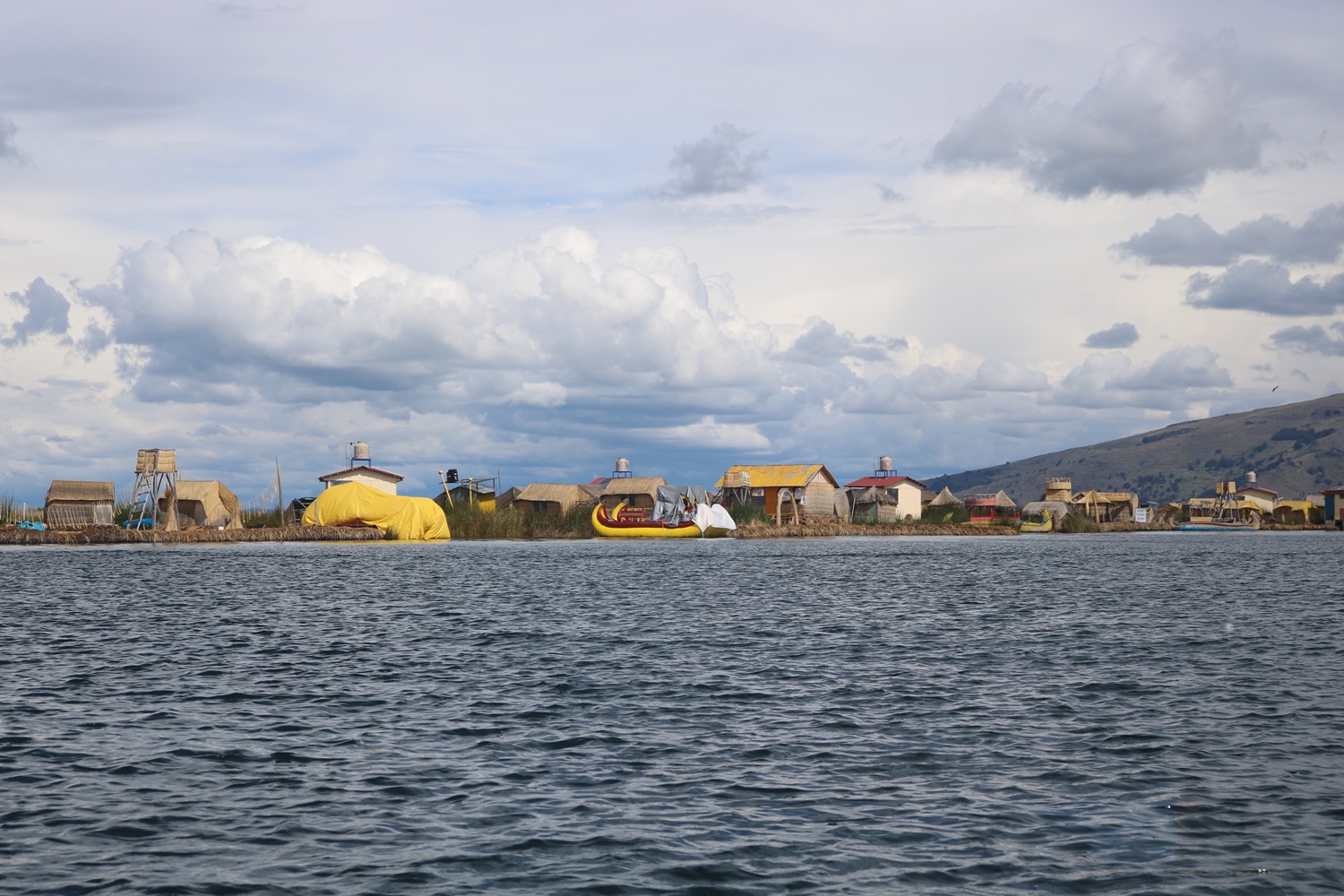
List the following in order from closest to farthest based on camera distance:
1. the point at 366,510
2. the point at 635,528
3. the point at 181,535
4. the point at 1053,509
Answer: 1. the point at 181,535
2. the point at 366,510
3. the point at 635,528
4. the point at 1053,509

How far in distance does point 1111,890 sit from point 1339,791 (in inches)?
193

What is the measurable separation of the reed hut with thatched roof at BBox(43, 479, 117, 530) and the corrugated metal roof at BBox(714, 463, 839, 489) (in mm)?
55784

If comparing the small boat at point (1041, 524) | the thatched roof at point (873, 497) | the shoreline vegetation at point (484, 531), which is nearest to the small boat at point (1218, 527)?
the small boat at point (1041, 524)

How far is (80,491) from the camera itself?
3361 inches

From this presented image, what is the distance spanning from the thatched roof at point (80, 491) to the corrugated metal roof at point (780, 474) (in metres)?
55.7

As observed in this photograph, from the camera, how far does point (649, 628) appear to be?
30.2 m

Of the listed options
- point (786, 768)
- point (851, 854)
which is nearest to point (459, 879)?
point (851, 854)

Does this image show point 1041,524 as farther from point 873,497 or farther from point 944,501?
point 873,497

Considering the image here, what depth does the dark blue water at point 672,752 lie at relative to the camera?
10.3 meters

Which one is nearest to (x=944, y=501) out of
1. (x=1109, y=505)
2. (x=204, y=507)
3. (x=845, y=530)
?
(x=845, y=530)

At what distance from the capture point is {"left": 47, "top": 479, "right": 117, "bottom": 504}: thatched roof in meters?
84.8

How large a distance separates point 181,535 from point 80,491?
8.97 m

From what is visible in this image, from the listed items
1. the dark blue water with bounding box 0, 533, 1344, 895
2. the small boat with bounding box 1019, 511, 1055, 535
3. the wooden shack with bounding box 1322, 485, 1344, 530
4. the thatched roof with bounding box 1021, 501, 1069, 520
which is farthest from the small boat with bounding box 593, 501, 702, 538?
the wooden shack with bounding box 1322, 485, 1344, 530

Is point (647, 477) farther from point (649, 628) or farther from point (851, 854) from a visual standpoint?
point (851, 854)
